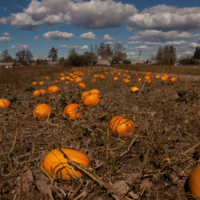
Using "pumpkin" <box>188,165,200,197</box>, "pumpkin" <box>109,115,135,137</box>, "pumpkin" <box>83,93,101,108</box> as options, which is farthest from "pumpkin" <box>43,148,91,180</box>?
"pumpkin" <box>83,93,101,108</box>

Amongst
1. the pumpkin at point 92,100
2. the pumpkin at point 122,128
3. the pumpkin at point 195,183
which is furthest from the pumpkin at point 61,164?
the pumpkin at point 92,100

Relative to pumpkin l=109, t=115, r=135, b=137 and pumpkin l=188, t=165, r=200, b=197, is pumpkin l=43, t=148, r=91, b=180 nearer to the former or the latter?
pumpkin l=109, t=115, r=135, b=137

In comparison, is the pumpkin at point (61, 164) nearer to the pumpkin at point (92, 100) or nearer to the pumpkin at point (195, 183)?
the pumpkin at point (195, 183)

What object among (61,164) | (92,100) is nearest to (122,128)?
(61,164)

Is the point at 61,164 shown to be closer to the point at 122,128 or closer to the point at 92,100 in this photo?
the point at 122,128

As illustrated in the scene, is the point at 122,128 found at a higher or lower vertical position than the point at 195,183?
higher

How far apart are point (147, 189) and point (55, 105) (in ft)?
9.62

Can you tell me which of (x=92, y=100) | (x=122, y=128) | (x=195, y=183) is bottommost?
(x=195, y=183)

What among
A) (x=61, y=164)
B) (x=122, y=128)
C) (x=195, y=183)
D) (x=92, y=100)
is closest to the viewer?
(x=195, y=183)

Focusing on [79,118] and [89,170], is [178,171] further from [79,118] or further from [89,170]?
[79,118]

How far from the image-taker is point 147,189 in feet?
5.13

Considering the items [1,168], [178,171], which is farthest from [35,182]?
[178,171]


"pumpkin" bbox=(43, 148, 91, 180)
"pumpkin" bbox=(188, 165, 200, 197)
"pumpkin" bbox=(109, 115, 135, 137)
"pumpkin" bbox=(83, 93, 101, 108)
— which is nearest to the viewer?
"pumpkin" bbox=(188, 165, 200, 197)

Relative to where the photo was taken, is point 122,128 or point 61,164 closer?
point 61,164
